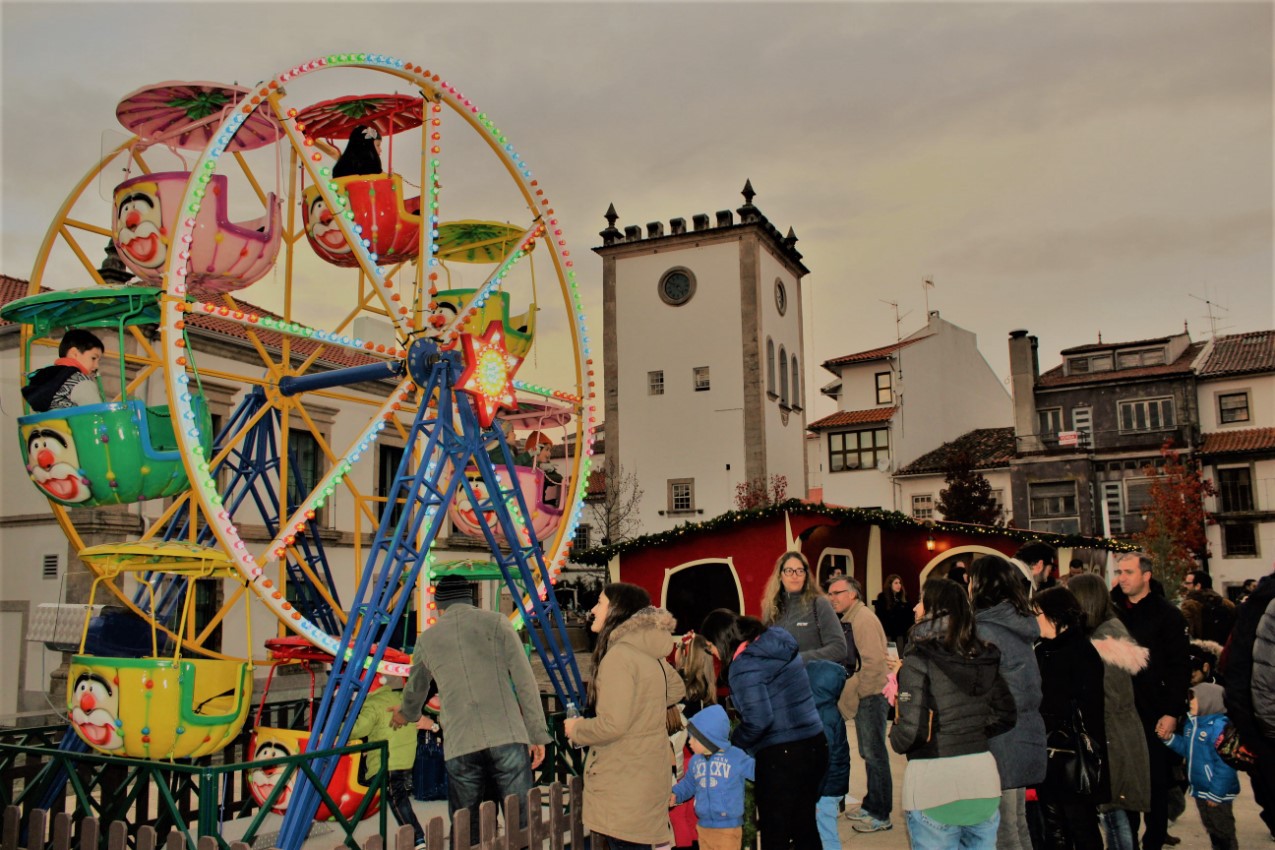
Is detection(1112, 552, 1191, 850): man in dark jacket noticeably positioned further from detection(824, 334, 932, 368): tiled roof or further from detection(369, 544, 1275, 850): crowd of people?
detection(824, 334, 932, 368): tiled roof

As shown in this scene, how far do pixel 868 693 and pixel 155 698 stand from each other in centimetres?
530

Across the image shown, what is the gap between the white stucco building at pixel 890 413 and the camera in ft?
143

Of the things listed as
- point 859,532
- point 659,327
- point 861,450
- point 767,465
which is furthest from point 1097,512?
point 859,532

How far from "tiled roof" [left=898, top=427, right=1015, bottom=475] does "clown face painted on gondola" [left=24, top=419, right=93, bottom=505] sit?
37.8 metres

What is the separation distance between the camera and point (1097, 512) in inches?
1614

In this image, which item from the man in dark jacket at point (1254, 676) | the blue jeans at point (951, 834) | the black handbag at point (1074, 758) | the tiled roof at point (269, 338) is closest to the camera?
the blue jeans at point (951, 834)

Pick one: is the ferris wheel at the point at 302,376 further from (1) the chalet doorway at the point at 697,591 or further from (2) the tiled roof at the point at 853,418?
(2) the tiled roof at the point at 853,418

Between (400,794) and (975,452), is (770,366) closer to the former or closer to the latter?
(975,452)

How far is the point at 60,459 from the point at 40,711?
15050 mm

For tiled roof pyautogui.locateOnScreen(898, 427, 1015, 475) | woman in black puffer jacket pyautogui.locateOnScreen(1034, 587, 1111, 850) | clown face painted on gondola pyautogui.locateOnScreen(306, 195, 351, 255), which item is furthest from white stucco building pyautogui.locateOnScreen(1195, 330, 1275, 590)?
clown face painted on gondola pyautogui.locateOnScreen(306, 195, 351, 255)

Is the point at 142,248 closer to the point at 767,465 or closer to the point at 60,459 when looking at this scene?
the point at 60,459

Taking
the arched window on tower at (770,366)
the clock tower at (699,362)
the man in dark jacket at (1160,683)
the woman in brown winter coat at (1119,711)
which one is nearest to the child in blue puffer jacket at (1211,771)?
the man in dark jacket at (1160,683)

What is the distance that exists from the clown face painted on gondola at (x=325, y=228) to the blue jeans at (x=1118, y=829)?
7.54 meters

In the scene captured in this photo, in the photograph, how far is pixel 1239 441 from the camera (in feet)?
127
